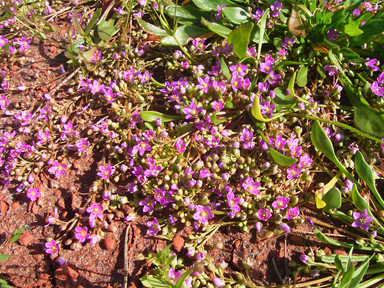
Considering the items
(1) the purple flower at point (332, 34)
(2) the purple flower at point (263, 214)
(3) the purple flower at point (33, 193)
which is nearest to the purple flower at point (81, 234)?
(3) the purple flower at point (33, 193)

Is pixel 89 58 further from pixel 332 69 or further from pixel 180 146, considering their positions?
pixel 332 69

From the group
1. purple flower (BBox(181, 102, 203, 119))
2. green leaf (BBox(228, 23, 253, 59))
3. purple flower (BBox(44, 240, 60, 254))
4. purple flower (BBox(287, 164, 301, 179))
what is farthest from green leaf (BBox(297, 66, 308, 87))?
purple flower (BBox(44, 240, 60, 254))

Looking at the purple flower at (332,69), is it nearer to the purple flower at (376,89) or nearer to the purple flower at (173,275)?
the purple flower at (376,89)

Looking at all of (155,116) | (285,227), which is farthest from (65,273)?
(285,227)

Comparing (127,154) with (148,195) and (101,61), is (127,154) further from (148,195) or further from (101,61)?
(101,61)

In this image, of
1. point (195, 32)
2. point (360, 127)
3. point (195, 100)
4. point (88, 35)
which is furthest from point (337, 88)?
point (88, 35)

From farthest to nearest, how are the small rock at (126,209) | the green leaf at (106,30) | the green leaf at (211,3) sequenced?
the green leaf at (106,30) < the green leaf at (211,3) < the small rock at (126,209)

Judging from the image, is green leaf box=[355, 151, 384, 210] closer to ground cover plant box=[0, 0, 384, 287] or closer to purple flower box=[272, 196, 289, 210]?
ground cover plant box=[0, 0, 384, 287]
